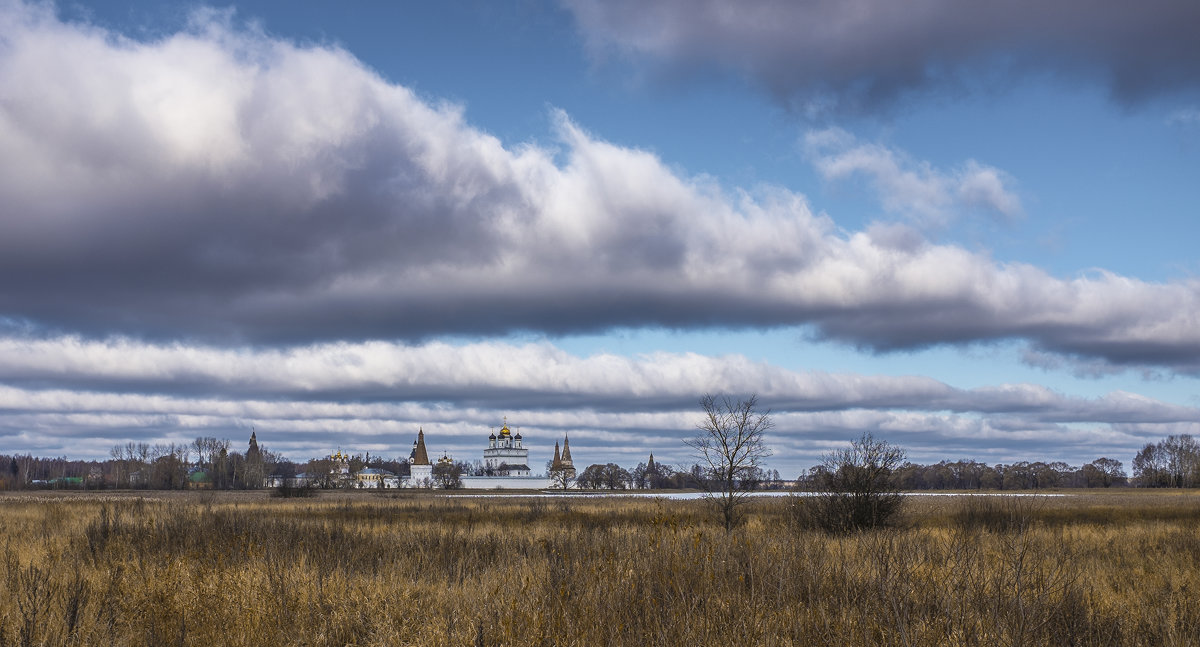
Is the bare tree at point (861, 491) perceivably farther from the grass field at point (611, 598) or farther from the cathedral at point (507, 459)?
the cathedral at point (507, 459)

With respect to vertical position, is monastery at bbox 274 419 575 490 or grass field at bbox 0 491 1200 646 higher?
grass field at bbox 0 491 1200 646

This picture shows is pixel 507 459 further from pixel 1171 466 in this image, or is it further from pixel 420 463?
pixel 1171 466

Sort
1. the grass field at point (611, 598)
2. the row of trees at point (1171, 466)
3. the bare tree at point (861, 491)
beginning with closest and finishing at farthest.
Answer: the grass field at point (611, 598) < the bare tree at point (861, 491) < the row of trees at point (1171, 466)

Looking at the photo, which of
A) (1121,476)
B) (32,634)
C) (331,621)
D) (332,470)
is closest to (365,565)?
(331,621)

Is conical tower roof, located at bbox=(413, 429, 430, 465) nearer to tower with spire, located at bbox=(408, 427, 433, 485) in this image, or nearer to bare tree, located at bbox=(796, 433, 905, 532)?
tower with spire, located at bbox=(408, 427, 433, 485)

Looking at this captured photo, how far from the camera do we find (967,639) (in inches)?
260

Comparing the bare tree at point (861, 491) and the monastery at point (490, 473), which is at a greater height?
the bare tree at point (861, 491)

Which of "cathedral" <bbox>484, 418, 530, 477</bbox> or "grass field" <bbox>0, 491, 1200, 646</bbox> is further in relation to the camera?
"cathedral" <bbox>484, 418, 530, 477</bbox>

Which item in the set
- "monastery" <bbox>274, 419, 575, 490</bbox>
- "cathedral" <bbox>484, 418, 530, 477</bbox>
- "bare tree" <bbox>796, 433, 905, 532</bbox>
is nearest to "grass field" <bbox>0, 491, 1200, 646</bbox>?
"bare tree" <bbox>796, 433, 905, 532</bbox>

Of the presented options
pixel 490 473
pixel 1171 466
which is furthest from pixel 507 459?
pixel 1171 466

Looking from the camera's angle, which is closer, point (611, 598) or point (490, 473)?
point (611, 598)

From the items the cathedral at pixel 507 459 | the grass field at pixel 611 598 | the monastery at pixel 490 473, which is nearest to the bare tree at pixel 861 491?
the grass field at pixel 611 598

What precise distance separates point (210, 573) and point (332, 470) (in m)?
157

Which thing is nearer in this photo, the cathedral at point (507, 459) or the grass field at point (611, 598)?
the grass field at point (611, 598)
